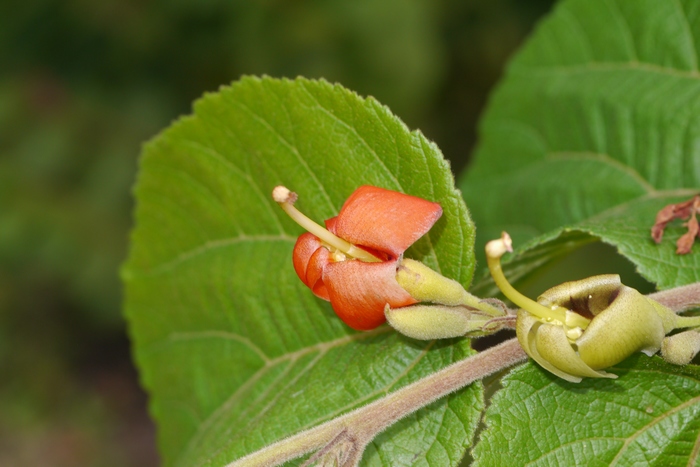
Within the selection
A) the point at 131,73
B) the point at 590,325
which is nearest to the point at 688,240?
the point at 590,325

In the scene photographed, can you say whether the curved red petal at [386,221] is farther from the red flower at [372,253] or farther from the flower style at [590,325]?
the flower style at [590,325]

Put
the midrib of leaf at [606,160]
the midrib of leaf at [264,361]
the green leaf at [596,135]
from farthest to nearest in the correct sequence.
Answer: the midrib of leaf at [606,160]
the green leaf at [596,135]
the midrib of leaf at [264,361]

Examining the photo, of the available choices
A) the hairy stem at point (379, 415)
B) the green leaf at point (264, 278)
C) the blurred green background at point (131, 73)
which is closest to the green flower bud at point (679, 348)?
the hairy stem at point (379, 415)

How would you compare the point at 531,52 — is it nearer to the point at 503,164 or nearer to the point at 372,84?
the point at 503,164

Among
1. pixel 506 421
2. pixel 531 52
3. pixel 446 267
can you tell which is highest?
pixel 531 52

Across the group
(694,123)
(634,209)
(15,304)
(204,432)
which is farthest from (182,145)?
(15,304)

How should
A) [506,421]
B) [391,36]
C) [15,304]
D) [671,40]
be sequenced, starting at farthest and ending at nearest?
[15,304]
[391,36]
[671,40]
[506,421]
